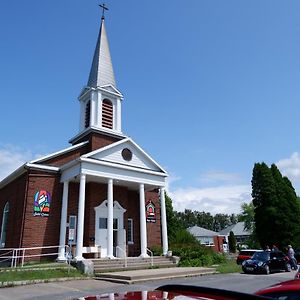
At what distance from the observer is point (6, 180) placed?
1003 inches

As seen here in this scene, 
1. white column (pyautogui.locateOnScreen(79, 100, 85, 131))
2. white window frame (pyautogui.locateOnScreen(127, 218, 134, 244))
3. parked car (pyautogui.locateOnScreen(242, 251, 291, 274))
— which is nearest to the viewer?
parked car (pyautogui.locateOnScreen(242, 251, 291, 274))

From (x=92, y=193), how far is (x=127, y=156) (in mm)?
3617

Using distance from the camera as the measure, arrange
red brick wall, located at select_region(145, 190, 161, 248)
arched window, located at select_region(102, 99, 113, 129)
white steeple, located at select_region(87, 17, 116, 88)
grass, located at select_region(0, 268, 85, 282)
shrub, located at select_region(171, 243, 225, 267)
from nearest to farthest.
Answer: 1. grass, located at select_region(0, 268, 85, 282)
2. shrub, located at select_region(171, 243, 225, 267)
3. red brick wall, located at select_region(145, 190, 161, 248)
4. arched window, located at select_region(102, 99, 113, 129)
5. white steeple, located at select_region(87, 17, 116, 88)

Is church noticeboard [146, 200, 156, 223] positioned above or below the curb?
above

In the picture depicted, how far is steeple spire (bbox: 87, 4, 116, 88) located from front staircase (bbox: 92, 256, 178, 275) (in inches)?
555

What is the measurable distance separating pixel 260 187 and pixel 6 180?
91.9 feet

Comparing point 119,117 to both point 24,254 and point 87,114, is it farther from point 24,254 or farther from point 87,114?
point 24,254

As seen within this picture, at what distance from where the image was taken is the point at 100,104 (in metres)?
26.9

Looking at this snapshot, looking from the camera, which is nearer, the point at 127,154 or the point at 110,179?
Answer: the point at 110,179

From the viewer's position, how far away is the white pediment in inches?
899

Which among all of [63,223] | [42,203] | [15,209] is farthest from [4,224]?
[63,223]

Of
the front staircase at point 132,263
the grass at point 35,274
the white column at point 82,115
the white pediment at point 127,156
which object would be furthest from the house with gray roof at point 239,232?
the grass at point 35,274

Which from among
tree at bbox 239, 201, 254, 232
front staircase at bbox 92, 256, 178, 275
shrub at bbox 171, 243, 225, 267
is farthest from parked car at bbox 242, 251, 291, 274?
tree at bbox 239, 201, 254, 232

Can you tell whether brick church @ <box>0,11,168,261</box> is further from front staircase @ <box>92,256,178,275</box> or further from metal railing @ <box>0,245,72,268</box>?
front staircase @ <box>92,256,178,275</box>
